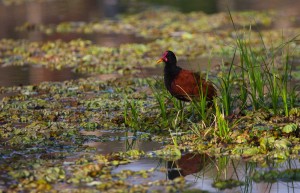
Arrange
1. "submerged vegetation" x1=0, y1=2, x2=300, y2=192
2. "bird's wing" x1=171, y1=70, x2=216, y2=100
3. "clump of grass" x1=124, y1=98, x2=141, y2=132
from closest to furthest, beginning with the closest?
"submerged vegetation" x1=0, y1=2, x2=300, y2=192 → "clump of grass" x1=124, y1=98, x2=141, y2=132 → "bird's wing" x1=171, y1=70, x2=216, y2=100

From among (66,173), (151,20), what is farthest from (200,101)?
(151,20)

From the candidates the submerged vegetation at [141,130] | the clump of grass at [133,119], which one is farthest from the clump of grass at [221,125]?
the clump of grass at [133,119]

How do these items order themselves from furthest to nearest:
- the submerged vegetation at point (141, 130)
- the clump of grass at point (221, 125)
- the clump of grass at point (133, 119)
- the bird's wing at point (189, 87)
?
1. the bird's wing at point (189, 87)
2. the clump of grass at point (133, 119)
3. the clump of grass at point (221, 125)
4. the submerged vegetation at point (141, 130)

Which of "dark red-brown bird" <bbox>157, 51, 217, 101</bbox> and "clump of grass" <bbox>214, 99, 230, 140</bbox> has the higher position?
"dark red-brown bird" <bbox>157, 51, 217, 101</bbox>

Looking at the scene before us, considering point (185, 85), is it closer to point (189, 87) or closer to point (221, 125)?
point (189, 87)

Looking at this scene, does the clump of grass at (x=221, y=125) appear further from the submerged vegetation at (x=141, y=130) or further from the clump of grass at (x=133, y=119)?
the clump of grass at (x=133, y=119)

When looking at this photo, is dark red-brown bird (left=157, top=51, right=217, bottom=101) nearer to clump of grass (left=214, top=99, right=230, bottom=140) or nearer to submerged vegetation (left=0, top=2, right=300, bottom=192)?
submerged vegetation (left=0, top=2, right=300, bottom=192)

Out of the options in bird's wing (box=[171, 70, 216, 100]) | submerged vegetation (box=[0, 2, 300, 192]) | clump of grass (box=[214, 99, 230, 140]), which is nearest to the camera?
submerged vegetation (box=[0, 2, 300, 192])

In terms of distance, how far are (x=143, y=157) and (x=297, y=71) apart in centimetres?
574

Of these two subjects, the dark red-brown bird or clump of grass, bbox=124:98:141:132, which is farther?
the dark red-brown bird

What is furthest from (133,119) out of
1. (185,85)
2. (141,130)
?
(185,85)

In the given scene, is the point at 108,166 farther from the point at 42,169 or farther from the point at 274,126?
the point at 274,126

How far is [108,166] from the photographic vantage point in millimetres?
7605

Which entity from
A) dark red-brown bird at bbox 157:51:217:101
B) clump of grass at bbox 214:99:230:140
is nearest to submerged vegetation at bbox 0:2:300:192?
clump of grass at bbox 214:99:230:140
